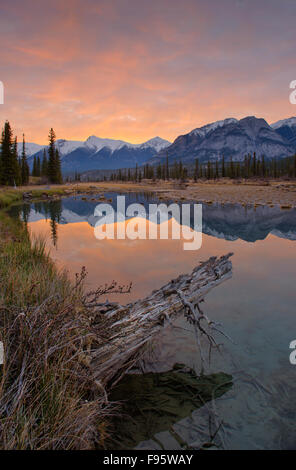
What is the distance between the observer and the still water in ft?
12.4

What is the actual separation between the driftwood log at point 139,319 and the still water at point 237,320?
89cm

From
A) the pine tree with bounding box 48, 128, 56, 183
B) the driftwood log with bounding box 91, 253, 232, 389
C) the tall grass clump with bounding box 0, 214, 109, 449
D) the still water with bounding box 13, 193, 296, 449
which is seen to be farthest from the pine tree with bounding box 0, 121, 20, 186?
the tall grass clump with bounding box 0, 214, 109, 449

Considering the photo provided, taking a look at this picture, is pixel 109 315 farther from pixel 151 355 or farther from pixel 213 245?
pixel 213 245

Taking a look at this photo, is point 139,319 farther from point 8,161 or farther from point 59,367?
point 8,161

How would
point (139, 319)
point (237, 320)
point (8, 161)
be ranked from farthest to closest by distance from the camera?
1. point (8, 161)
2. point (237, 320)
3. point (139, 319)

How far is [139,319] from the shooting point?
4.55 meters

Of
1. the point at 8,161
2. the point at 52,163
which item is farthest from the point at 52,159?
the point at 8,161

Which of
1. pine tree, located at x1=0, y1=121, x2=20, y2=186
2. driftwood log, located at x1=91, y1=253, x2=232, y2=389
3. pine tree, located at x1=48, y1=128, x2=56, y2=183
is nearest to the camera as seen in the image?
driftwood log, located at x1=91, y1=253, x2=232, y2=389

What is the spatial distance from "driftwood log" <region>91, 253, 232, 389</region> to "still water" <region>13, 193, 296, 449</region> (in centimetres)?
89

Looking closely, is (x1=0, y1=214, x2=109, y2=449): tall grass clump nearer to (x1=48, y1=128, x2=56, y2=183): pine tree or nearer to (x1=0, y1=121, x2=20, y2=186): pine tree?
(x1=0, y1=121, x2=20, y2=186): pine tree

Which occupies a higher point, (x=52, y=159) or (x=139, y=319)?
(x=52, y=159)

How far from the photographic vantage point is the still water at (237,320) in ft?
12.4

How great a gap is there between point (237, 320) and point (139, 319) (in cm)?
308

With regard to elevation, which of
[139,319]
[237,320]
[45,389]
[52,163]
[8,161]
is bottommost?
[237,320]
